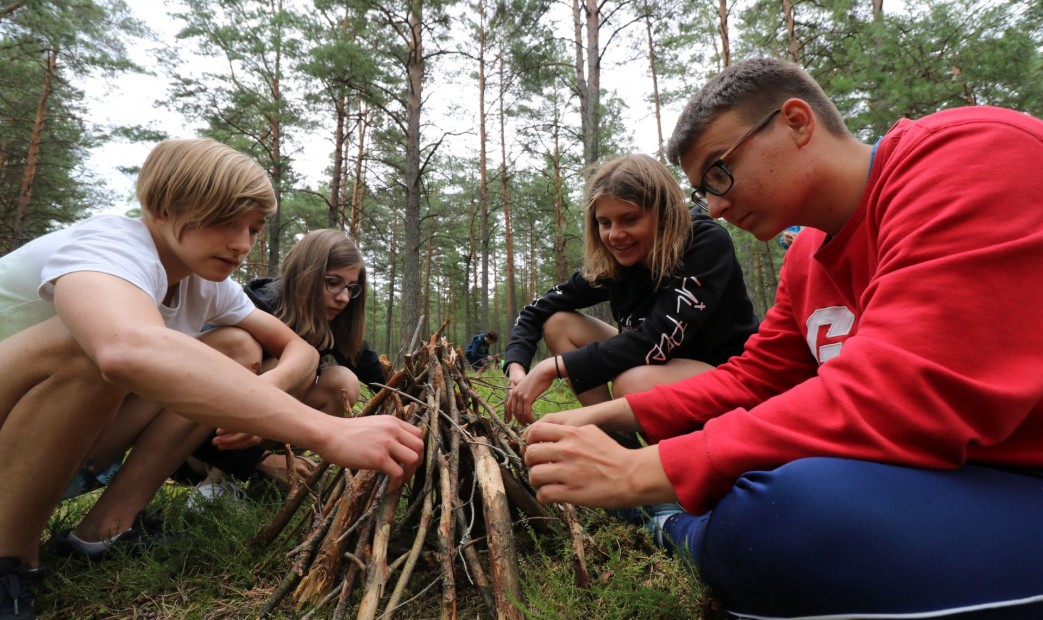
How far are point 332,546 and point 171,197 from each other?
1325 millimetres

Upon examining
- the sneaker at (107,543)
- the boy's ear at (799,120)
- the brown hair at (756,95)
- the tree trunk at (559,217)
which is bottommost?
the sneaker at (107,543)

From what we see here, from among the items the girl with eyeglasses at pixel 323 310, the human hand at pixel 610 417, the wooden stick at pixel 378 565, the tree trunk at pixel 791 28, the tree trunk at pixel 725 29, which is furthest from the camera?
the tree trunk at pixel 725 29

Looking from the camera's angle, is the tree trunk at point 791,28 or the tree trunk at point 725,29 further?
the tree trunk at point 725,29

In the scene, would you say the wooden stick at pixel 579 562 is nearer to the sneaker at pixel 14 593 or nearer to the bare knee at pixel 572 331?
the bare knee at pixel 572 331

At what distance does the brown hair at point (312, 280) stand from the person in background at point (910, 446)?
2161mm

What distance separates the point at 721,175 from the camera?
155 centimetres

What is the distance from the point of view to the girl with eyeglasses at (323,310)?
2881mm

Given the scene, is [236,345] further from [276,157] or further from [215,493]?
[276,157]

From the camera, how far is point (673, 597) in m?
1.51

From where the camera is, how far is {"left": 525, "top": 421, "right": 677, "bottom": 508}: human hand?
44.5 inches

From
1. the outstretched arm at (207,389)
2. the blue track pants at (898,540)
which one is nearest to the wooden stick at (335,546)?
the outstretched arm at (207,389)

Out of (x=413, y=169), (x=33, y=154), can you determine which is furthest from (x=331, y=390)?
(x=33, y=154)

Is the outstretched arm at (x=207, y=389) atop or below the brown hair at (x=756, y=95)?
below

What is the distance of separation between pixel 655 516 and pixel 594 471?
3.28ft
